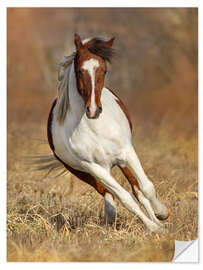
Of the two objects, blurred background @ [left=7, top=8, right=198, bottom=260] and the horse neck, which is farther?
blurred background @ [left=7, top=8, right=198, bottom=260]

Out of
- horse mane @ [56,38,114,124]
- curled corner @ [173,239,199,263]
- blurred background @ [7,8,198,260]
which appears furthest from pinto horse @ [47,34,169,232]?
blurred background @ [7,8,198,260]

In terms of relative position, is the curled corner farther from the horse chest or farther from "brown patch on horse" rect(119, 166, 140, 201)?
the horse chest

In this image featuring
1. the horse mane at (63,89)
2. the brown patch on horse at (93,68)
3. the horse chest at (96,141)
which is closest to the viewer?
the brown patch on horse at (93,68)

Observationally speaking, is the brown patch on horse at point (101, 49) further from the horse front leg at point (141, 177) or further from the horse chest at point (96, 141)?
the horse front leg at point (141, 177)

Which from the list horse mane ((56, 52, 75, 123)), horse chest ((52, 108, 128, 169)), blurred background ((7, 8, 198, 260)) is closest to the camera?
horse chest ((52, 108, 128, 169))

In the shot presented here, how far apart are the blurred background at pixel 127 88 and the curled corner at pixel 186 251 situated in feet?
1.78

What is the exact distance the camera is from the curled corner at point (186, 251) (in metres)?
4.19

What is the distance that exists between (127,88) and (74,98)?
1329cm

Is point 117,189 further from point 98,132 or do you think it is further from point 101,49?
point 101,49

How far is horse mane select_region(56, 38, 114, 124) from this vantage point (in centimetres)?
389

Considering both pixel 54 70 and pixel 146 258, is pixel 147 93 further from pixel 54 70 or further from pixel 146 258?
pixel 146 258

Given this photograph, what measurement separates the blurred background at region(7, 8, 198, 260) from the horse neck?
1337 mm

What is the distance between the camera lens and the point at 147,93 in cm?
1647

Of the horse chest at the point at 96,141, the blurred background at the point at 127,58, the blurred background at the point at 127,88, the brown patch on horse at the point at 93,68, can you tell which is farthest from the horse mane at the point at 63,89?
the blurred background at the point at 127,58
